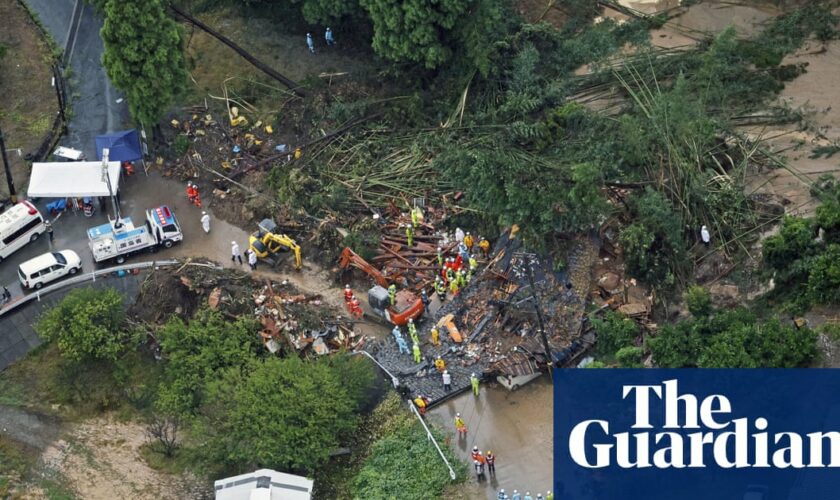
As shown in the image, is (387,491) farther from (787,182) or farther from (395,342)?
(787,182)

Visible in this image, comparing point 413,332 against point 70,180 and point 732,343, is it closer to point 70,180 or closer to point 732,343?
point 732,343

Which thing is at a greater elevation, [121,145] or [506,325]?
[121,145]

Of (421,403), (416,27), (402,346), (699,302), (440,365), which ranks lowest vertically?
(421,403)

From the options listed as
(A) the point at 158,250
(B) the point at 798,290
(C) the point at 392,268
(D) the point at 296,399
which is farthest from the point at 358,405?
(B) the point at 798,290

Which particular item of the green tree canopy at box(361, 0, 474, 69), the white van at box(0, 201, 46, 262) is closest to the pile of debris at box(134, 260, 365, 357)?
the white van at box(0, 201, 46, 262)

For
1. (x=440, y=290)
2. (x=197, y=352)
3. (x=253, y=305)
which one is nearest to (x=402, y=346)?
(x=440, y=290)

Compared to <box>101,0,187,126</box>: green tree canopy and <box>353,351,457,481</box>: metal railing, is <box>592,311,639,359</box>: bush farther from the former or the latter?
<box>101,0,187,126</box>: green tree canopy

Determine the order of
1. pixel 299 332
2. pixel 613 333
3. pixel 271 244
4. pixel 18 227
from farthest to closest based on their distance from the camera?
1. pixel 18 227
2. pixel 271 244
3. pixel 299 332
4. pixel 613 333
